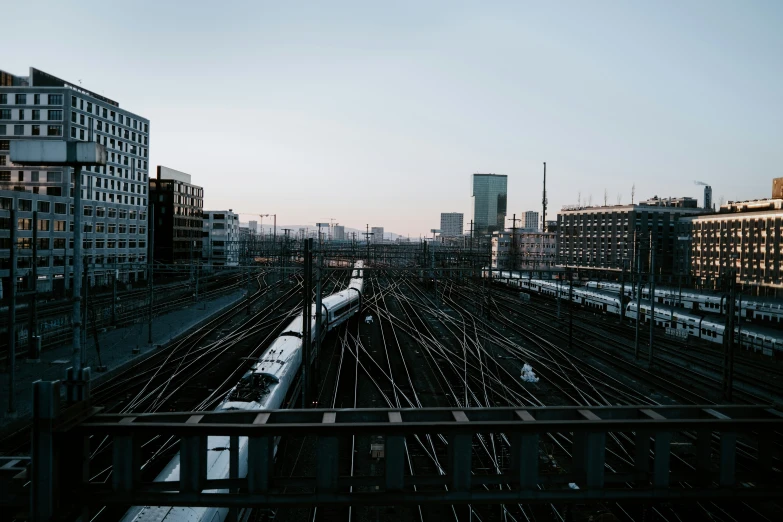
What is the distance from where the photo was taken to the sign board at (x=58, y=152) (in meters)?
5.31

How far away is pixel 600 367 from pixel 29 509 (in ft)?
82.3

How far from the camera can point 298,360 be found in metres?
20.8

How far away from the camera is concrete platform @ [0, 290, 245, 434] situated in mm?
18588

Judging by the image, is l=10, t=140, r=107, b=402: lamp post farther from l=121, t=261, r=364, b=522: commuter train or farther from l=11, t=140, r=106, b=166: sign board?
l=121, t=261, r=364, b=522: commuter train

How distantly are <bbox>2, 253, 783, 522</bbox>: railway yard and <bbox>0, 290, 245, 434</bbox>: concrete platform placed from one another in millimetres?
822

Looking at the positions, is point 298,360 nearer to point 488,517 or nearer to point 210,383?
point 210,383

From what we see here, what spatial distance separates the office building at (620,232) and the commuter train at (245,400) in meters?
73.0

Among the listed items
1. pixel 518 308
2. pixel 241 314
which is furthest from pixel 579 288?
pixel 241 314

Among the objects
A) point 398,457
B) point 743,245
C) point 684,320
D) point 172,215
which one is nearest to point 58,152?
point 398,457

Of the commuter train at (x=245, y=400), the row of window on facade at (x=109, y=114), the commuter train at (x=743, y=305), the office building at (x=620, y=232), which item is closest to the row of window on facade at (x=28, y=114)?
the row of window on facade at (x=109, y=114)

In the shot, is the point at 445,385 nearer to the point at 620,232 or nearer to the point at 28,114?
the point at 28,114

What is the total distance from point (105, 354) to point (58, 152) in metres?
24.6

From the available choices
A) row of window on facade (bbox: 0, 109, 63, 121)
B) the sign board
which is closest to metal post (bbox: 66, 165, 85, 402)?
the sign board

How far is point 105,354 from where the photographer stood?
26.5m
